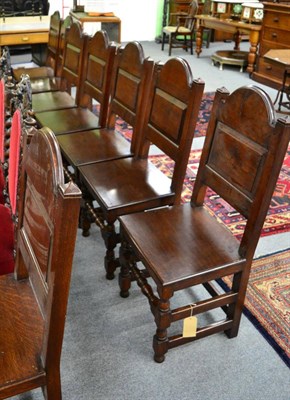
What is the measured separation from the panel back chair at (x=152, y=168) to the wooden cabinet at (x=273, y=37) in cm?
345

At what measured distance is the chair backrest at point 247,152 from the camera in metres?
1.35

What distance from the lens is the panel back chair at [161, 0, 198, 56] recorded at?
21.6 feet

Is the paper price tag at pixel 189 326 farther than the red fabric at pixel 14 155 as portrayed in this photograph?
Yes

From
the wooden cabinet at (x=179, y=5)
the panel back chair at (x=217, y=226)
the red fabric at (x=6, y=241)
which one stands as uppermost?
the wooden cabinet at (x=179, y=5)

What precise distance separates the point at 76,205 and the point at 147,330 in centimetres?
109

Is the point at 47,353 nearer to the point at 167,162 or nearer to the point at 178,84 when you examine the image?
the point at 178,84

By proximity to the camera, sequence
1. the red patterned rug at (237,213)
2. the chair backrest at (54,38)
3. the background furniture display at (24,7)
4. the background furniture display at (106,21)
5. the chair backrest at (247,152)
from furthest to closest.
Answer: the background furniture display at (106,21)
the background furniture display at (24,7)
the chair backrest at (54,38)
the red patterned rug at (237,213)
the chair backrest at (247,152)

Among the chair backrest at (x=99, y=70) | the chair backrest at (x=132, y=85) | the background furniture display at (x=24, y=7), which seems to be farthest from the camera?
the background furniture display at (x=24, y=7)

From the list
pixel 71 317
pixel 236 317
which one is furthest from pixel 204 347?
pixel 71 317

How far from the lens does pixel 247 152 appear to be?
1444mm

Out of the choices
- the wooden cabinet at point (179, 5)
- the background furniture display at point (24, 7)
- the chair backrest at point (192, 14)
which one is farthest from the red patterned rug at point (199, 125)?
the wooden cabinet at point (179, 5)

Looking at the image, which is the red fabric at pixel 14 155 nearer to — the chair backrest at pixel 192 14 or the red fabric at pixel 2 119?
the red fabric at pixel 2 119

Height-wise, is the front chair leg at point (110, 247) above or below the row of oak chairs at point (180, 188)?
below

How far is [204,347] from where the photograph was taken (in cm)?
173
